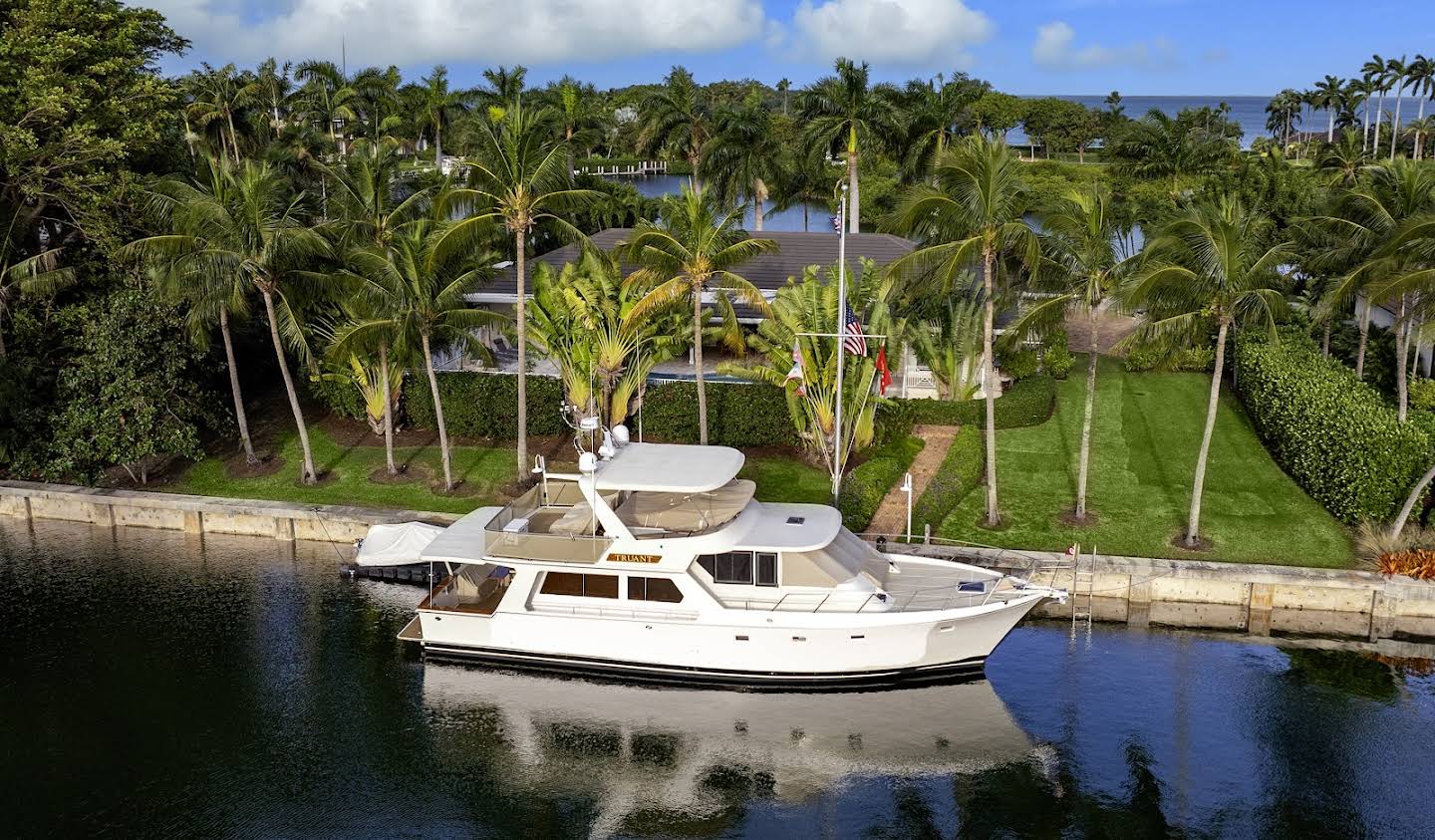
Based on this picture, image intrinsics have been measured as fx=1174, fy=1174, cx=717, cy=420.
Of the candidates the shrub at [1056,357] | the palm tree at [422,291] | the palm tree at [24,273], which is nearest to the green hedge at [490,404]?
the palm tree at [422,291]

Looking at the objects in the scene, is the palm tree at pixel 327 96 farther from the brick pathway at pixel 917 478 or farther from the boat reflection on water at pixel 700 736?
the boat reflection on water at pixel 700 736

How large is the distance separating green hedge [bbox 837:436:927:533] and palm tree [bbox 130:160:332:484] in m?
16.7

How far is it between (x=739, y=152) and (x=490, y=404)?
2614 cm

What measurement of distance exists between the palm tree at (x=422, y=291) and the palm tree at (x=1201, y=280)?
17580mm

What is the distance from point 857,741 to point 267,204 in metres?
22.9

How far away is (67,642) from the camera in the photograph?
26.5 metres

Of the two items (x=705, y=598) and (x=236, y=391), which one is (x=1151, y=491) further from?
(x=236, y=391)

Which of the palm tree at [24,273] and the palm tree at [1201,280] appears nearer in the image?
the palm tree at [1201,280]

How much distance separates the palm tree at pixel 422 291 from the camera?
32.9 metres

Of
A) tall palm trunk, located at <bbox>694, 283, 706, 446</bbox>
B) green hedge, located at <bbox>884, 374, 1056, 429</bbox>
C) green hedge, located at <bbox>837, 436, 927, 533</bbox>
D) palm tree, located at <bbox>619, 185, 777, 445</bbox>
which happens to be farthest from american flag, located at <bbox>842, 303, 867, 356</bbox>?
green hedge, located at <bbox>884, 374, 1056, 429</bbox>

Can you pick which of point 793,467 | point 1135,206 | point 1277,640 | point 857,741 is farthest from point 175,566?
point 1135,206

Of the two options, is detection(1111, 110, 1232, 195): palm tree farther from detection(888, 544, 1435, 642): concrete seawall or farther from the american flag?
the american flag

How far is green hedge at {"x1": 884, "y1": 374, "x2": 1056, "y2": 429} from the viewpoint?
36.8 metres

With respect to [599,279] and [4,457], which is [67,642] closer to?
[4,457]
